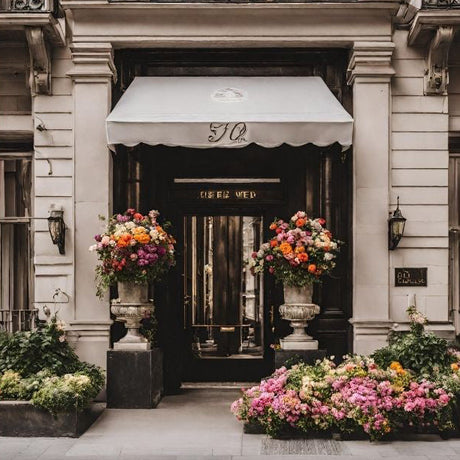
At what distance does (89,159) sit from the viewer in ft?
40.4

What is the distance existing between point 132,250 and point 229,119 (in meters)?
2.30

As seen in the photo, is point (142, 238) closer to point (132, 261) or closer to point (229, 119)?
point (132, 261)

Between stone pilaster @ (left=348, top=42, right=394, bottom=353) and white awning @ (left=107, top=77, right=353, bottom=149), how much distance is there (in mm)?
670

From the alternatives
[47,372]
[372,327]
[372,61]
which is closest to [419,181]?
[372,61]

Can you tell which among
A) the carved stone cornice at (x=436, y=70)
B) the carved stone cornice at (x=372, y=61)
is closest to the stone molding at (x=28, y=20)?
the carved stone cornice at (x=372, y=61)

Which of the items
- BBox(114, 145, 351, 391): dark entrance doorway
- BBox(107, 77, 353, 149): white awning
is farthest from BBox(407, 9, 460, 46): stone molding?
BBox(114, 145, 351, 391): dark entrance doorway

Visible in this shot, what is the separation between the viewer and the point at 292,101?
1198cm

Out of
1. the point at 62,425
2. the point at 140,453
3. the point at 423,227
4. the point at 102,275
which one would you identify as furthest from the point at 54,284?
the point at 423,227

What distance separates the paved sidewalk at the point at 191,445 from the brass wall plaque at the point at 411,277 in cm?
312

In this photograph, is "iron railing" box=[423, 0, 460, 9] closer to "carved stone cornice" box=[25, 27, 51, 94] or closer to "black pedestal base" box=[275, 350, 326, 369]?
"black pedestal base" box=[275, 350, 326, 369]

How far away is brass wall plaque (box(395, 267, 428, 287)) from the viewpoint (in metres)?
12.4

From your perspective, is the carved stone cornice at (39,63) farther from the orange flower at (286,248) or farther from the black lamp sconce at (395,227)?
the black lamp sconce at (395,227)

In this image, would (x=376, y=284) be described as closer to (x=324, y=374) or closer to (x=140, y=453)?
(x=324, y=374)

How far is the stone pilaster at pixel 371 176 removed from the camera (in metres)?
12.3
